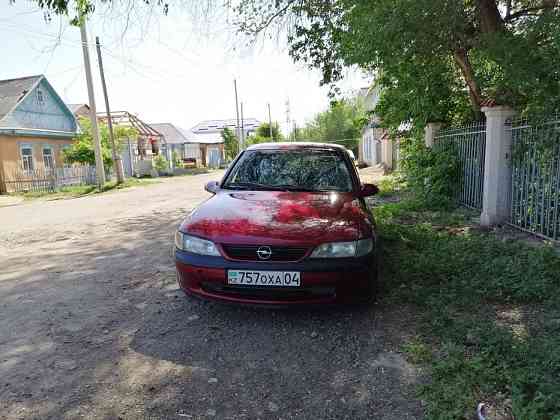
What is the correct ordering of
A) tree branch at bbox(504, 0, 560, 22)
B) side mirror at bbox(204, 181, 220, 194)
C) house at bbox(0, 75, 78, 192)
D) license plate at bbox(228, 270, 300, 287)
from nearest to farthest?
1. license plate at bbox(228, 270, 300, 287)
2. side mirror at bbox(204, 181, 220, 194)
3. tree branch at bbox(504, 0, 560, 22)
4. house at bbox(0, 75, 78, 192)

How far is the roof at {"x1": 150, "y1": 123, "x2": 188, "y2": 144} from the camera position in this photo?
141ft

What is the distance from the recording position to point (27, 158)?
811 inches

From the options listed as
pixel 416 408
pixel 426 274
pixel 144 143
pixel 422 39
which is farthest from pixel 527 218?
pixel 144 143

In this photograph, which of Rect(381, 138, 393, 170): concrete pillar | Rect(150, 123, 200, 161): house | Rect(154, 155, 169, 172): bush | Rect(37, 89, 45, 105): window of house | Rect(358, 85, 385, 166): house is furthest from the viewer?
Rect(150, 123, 200, 161): house

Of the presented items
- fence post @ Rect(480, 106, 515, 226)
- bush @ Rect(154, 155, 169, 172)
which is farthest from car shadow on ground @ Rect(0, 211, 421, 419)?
bush @ Rect(154, 155, 169, 172)

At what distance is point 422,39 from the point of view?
5395mm

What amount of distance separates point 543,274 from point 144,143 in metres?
36.2

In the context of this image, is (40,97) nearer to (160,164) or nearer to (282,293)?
(160,164)

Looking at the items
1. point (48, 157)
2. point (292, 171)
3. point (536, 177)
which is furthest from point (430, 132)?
point (48, 157)

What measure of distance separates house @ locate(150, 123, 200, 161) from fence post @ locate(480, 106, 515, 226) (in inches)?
1520

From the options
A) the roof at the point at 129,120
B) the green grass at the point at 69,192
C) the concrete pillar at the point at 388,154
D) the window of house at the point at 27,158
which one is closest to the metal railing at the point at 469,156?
the concrete pillar at the point at 388,154

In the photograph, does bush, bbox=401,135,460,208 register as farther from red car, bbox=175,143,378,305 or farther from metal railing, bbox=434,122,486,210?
red car, bbox=175,143,378,305

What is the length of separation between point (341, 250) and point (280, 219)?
0.59 m

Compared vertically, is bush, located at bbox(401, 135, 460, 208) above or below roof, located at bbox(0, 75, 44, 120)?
below
